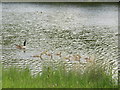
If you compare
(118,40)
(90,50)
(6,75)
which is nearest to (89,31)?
(118,40)

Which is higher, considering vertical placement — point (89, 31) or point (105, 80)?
point (89, 31)

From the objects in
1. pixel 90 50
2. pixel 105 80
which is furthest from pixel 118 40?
pixel 105 80

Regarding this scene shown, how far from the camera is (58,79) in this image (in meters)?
8.84

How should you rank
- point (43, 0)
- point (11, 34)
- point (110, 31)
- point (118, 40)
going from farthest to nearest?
point (43, 0) → point (110, 31) → point (11, 34) → point (118, 40)

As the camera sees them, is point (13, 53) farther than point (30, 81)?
Yes

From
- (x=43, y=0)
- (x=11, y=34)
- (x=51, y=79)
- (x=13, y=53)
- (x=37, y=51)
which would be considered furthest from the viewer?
(x=43, y=0)

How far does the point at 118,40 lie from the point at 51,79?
17.2 metres

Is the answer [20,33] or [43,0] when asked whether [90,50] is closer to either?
[20,33]

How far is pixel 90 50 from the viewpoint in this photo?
20.5 metres

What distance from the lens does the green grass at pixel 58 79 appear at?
27.4 feet

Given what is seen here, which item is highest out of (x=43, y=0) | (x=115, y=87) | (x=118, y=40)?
(x=43, y=0)

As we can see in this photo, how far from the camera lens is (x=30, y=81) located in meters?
8.48

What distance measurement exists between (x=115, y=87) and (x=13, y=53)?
1073 centimetres

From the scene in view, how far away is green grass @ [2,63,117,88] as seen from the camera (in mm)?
8352
